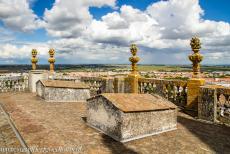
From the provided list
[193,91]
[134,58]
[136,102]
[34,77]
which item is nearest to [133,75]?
[134,58]

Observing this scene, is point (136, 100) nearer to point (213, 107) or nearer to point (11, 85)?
point (213, 107)

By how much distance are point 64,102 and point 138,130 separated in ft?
21.5

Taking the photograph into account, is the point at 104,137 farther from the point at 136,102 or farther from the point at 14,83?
the point at 14,83

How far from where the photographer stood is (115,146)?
5828mm

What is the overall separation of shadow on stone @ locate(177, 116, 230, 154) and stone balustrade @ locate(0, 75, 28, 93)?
12.2 meters

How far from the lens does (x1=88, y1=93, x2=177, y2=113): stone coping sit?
640 cm

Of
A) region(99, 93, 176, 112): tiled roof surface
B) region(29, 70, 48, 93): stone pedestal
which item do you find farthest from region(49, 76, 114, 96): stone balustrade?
region(99, 93, 176, 112): tiled roof surface

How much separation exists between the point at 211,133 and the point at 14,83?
13994 mm

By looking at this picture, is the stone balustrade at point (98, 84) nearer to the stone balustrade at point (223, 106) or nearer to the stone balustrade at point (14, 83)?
the stone balustrade at point (14, 83)

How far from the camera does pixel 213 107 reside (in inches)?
342

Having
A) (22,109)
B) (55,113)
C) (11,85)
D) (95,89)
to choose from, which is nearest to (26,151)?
(55,113)

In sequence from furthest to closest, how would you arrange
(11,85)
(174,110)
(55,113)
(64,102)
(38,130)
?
(11,85)
(64,102)
(55,113)
(174,110)
(38,130)

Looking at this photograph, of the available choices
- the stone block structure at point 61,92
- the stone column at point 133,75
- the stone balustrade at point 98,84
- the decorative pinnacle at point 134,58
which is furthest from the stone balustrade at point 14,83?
the decorative pinnacle at point 134,58

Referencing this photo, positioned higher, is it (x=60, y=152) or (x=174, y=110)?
(x=174, y=110)
